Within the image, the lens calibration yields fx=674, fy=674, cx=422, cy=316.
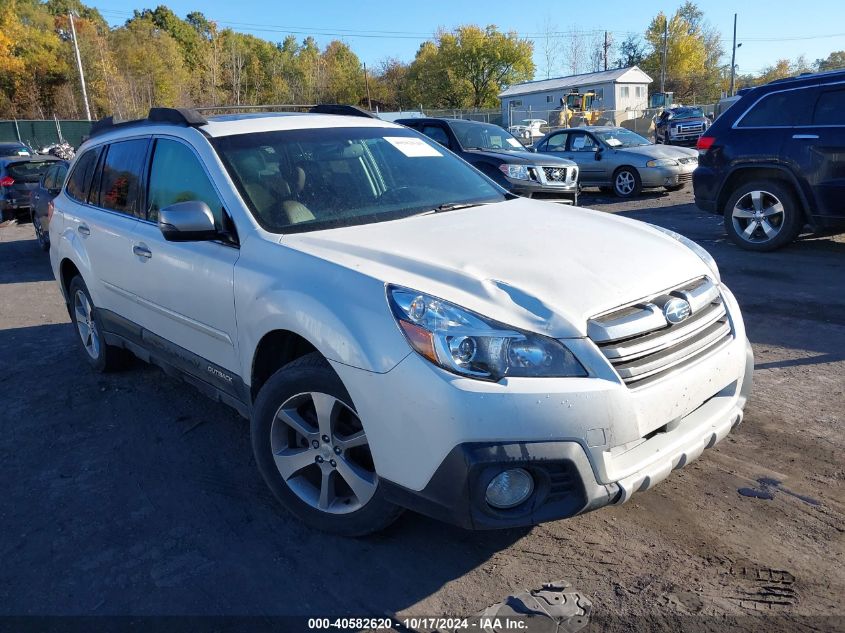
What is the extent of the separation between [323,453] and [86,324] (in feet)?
11.3

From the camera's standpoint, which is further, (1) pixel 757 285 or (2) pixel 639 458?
(1) pixel 757 285

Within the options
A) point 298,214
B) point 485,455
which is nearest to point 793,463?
point 485,455

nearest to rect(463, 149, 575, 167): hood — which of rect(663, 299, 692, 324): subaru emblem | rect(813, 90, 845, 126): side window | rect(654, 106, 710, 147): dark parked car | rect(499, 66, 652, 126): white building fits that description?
rect(813, 90, 845, 126): side window

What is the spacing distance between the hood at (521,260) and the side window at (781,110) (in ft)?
17.2

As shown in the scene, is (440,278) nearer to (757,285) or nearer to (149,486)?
(149,486)

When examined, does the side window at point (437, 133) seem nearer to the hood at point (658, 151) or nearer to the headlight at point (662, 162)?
the hood at point (658, 151)

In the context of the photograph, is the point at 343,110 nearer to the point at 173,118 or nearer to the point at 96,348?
the point at 173,118

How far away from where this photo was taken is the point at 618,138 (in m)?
14.9

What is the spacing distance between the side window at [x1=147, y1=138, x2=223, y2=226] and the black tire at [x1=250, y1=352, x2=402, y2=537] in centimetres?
96

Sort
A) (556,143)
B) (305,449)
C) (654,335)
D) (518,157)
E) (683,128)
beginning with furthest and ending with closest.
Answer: (683,128) → (556,143) → (518,157) → (305,449) → (654,335)

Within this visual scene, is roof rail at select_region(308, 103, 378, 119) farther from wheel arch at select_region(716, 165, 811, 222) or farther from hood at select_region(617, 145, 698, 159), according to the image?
hood at select_region(617, 145, 698, 159)

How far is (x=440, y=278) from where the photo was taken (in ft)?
8.63

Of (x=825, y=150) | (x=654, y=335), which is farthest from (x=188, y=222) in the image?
(x=825, y=150)

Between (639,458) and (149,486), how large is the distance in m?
2.49
